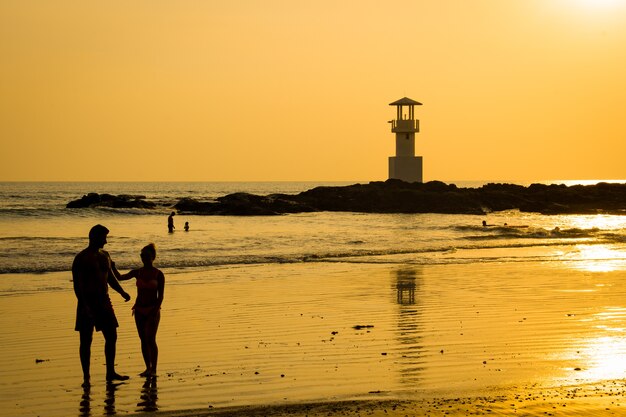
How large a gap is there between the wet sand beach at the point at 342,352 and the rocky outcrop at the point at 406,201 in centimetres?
4613

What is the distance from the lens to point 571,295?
1736 cm

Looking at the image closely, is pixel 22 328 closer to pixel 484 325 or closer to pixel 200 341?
pixel 200 341

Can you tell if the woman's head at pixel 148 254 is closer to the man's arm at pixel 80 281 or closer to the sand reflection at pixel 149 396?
the man's arm at pixel 80 281

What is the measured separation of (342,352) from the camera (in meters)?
11.3

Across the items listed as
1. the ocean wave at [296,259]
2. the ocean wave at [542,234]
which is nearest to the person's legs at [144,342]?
the ocean wave at [296,259]

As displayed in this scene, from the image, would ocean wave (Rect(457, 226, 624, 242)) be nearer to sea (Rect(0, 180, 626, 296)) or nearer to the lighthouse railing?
sea (Rect(0, 180, 626, 296))

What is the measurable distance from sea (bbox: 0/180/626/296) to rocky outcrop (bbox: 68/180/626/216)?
9.56 feet

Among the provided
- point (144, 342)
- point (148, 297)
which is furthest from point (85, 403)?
point (148, 297)

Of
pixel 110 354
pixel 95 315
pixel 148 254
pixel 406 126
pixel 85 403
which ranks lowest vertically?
pixel 85 403

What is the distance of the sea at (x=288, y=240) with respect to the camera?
28.4m

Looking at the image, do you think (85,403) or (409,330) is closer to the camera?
(85,403)

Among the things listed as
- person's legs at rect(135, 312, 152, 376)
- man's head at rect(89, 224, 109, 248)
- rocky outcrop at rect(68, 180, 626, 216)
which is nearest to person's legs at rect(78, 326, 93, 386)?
person's legs at rect(135, 312, 152, 376)

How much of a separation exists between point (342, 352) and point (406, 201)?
56.3 m

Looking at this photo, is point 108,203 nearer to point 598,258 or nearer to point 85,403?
point 598,258
